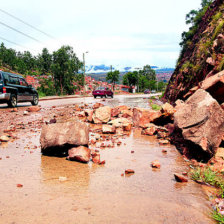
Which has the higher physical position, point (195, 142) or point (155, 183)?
point (195, 142)

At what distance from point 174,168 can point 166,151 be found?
1298 mm

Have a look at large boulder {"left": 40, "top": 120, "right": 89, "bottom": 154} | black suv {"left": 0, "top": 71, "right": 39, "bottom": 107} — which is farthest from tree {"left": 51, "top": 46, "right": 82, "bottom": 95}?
large boulder {"left": 40, "top": 120, "right": 89, "bottom": 154}

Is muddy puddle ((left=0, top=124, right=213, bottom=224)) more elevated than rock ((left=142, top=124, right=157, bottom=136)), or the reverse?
muddy puddle ((left=0, top=124, right=213, bottom=224))

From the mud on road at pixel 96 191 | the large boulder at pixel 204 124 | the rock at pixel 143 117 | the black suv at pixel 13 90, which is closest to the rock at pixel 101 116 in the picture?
the rock at pixel 143 117

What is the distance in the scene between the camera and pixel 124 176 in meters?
3.97

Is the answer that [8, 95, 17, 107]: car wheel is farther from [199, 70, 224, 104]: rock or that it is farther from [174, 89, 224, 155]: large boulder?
[199, 70, 224, 104]: rock

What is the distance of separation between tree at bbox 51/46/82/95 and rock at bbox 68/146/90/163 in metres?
51.4

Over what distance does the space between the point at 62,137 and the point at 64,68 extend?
5299cm

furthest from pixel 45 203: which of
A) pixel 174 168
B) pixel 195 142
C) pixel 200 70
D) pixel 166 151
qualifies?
pixel 200 70

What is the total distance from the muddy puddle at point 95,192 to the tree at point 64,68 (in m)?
51.7

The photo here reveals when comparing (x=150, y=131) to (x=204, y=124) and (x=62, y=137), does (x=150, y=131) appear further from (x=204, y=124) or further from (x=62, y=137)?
(x=62, y=137)

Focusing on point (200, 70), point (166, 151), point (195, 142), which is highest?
point (200, 70)

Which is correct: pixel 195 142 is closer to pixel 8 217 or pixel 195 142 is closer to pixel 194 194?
pixel 194 194

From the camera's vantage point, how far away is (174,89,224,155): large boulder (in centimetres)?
477
